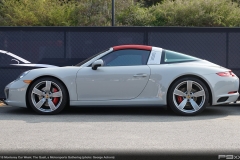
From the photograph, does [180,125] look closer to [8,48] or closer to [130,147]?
[130,147]

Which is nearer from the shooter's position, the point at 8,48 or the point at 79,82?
the point at 79,82

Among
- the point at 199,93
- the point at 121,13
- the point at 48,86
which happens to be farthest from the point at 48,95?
the point at 121,13

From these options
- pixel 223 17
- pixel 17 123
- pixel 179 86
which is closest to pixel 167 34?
pixel 179 86

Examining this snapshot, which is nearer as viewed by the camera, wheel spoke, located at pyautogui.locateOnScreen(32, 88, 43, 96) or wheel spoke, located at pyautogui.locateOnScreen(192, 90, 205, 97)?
wheel spoke, located at pyautogui.locateOnScreen(192, 90, 205, 97)

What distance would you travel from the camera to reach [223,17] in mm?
35969

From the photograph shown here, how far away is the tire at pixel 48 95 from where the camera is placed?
29.9 feet

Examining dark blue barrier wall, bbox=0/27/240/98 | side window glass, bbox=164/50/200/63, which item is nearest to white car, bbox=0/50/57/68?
dark blue barrier wall, bbox=0/27/240/98

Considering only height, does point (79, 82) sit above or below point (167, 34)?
below

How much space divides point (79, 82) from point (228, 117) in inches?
108

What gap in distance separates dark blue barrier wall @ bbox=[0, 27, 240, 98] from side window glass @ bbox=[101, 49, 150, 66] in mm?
1694

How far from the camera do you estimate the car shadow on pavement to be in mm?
8711

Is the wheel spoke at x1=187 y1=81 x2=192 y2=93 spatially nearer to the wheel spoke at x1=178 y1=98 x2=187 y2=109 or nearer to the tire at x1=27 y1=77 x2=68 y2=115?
the wheel spoke at x1=178 y1=98 x2=187 y2=109

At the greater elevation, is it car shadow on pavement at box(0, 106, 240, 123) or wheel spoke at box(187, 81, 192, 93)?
wheel spoke at box(187, 81, 192, 93)

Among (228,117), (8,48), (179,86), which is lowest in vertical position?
(228,117)
